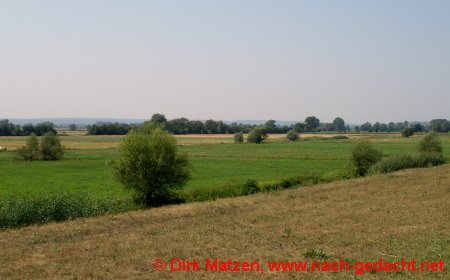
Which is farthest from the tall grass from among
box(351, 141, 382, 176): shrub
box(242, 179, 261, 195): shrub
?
box(351, 141, 382, 176): shrub

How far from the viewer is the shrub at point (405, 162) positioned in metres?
48.1

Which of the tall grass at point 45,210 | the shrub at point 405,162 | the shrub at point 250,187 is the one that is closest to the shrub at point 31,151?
the shrub at point 250,187

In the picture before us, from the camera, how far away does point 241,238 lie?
1731 cm

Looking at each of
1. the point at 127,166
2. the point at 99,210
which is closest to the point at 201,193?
the point at 127,166

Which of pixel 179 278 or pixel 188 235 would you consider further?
pixel 188 235

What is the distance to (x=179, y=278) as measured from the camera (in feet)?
39.7

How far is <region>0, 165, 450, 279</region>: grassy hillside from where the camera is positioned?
44.0 ft

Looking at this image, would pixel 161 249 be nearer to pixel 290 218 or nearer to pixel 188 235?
pixel 188 235

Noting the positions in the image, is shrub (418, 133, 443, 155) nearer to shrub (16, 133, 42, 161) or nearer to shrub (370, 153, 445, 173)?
shrub (370, 153, 445, 173)

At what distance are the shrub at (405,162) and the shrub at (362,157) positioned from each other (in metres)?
1.14

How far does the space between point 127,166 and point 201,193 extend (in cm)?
629

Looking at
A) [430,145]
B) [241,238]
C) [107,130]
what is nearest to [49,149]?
[430,145]

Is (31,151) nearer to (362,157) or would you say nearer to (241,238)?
(362,157)

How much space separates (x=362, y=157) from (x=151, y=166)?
26919mm
